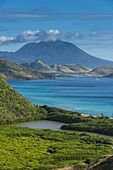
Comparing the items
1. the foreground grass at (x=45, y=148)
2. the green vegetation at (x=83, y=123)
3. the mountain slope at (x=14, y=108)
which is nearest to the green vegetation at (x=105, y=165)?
the foreground grass at (x=45, y=148)

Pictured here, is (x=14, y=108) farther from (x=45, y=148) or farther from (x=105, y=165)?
(x=105, y=165)

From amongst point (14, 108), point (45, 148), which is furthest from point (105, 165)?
point (14, 108)

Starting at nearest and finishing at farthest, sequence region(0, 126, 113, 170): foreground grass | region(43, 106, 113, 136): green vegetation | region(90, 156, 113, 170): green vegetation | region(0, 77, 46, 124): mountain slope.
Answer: region(90, 156, 113, 170): green vegetation → region(0, 126, 113, 170): foreground grass → region(43, 106, 113, 136): green vegetation → region(0, 77, 46, 124): mountain slope

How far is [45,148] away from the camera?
40.6 meters

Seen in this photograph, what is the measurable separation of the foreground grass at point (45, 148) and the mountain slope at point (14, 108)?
10596 mm

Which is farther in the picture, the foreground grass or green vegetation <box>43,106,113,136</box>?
green vegetation <box>43,106,113,136</box>

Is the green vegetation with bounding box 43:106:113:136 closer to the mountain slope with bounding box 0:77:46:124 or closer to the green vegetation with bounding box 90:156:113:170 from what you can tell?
the mountain slope with bounding box 0:77:46:124

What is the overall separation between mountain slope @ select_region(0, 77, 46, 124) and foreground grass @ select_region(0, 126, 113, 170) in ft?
34.8

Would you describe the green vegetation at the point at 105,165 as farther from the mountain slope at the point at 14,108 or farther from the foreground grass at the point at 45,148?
the mountain slope at the point at 14,108

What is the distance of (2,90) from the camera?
2781 inches

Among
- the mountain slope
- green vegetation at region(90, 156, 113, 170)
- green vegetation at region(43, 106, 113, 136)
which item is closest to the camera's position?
green vegetation at region(90, 156, 113, 170)

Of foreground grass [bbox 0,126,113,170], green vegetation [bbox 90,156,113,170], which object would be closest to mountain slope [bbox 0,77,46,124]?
foreground grass [bbox 0,126,113,170]

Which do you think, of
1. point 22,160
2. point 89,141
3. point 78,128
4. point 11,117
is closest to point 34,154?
point 22,160

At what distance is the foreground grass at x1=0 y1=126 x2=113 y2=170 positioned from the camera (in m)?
33.6
